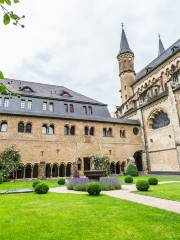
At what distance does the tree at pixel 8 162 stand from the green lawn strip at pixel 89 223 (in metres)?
14.8

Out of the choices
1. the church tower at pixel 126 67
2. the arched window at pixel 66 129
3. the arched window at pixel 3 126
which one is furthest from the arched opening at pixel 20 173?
the church tower at pixel 126 67

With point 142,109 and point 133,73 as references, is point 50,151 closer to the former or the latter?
point 142,109

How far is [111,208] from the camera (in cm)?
840

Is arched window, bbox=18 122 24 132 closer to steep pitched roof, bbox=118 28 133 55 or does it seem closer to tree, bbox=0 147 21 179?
tree, bbox=0 147 21 179

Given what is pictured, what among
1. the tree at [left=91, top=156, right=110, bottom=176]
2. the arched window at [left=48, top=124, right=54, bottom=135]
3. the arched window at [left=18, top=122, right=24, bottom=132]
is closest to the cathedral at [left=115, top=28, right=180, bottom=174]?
the tree at [left=91, top=156, right=110, bottom=176]

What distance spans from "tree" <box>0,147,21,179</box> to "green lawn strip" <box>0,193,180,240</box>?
1483 centimetres

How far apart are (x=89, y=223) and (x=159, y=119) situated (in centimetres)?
2651

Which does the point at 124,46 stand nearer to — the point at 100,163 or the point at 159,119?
the point at 159,119

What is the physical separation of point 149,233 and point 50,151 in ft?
72.5

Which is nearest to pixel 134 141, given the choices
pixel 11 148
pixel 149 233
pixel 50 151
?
pixel 50 151

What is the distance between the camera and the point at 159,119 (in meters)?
30.5

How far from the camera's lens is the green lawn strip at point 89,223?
17.4 feet

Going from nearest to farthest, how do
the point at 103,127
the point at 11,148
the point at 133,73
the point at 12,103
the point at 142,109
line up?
the point at 11,148 → the point at 12,103 → the point at 103,127 → the point at 142,109 → the point at 133,73

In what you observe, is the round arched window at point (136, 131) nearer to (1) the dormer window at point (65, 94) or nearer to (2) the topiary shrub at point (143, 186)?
(1) the dormer window at point (65, 94)
